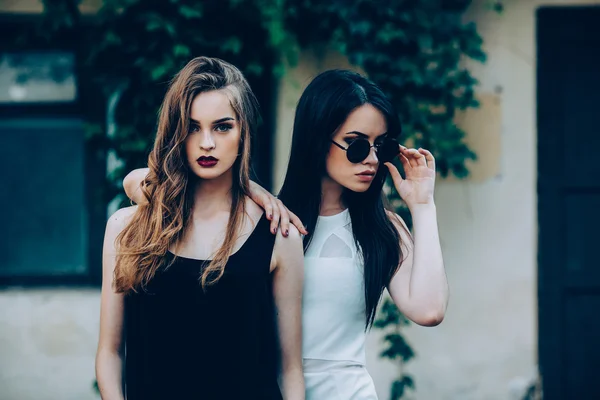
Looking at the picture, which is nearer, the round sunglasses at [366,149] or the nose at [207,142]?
the nose at [207,142]

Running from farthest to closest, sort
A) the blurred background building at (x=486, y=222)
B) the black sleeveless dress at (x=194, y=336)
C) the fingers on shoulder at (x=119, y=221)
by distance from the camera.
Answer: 1. the blurred background building at (x=486, y=222)
2. the fingers on shoulder at (x=119, y=221)
3. the black sleeveless dress at (x=194, y=336)

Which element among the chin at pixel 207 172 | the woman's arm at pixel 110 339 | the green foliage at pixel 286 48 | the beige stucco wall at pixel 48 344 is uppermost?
the green foliage at pixel 286 48

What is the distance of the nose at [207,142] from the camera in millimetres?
1884

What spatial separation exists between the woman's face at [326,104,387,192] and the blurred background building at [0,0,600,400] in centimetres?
195

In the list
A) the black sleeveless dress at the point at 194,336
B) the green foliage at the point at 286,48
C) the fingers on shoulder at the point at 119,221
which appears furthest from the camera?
the green foliage at the point at 286,48

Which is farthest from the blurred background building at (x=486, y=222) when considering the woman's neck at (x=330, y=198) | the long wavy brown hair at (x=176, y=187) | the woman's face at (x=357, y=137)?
the long wavy brown hair at (x=176, y=187)

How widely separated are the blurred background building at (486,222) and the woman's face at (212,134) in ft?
6.96

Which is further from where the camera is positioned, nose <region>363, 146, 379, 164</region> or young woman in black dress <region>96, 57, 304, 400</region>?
nose <region>363, 146, 379, 164</region>

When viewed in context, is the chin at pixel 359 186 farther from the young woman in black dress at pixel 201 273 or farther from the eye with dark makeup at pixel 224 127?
the eye with dark makeup at pixel 224 127

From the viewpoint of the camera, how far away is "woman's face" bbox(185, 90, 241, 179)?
1.91 meters

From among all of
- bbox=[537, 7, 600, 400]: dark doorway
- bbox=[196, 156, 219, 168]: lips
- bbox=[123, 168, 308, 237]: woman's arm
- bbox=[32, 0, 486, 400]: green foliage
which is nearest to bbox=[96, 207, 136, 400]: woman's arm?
bbox=[123, 168, 308, 237]: woman's arm

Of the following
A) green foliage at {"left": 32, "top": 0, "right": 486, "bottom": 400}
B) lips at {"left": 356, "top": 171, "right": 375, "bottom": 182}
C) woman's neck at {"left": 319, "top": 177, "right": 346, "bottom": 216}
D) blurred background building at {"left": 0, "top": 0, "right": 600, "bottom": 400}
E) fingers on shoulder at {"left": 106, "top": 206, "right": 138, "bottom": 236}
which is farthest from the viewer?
blurred background building at {"left": 0, "top": 0, "right": 600, "bottom": 400}

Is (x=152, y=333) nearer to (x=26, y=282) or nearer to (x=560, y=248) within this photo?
(x=26, y=282)

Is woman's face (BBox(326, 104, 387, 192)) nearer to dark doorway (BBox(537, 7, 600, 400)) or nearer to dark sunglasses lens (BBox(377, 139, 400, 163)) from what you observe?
dark sunglasses lens (BBox(377, 139, 400, 163))
